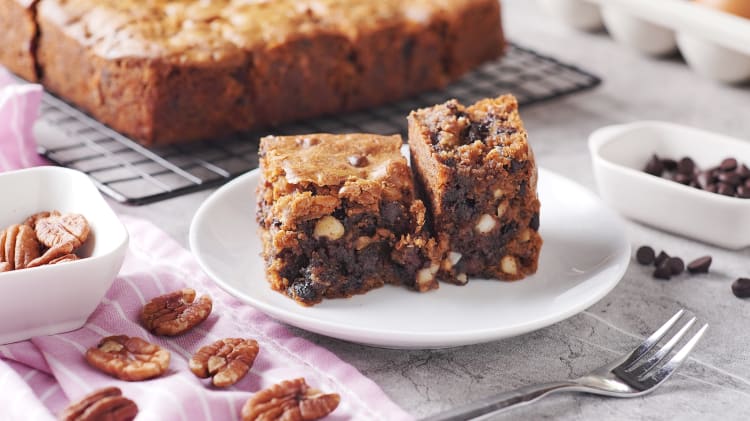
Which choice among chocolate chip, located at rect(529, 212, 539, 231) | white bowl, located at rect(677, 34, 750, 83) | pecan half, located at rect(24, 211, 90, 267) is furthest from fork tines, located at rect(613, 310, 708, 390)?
white bowl, located at rect(677, 34, 750, 83)

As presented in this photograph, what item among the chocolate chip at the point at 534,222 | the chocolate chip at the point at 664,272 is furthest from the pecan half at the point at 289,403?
the chocolate chip at the point at 664,272

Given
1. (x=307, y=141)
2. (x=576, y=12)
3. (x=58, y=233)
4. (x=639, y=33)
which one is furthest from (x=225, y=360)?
(x=576, y=12)

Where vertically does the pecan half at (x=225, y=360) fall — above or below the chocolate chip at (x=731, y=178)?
above

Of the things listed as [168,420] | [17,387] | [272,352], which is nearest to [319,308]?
[272,352]

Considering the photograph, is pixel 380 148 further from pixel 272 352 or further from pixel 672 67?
pixel 672 67

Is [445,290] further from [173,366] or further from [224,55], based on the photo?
[224,55]

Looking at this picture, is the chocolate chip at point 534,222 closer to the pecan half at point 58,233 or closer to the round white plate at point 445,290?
the round white plate at point 445,290
